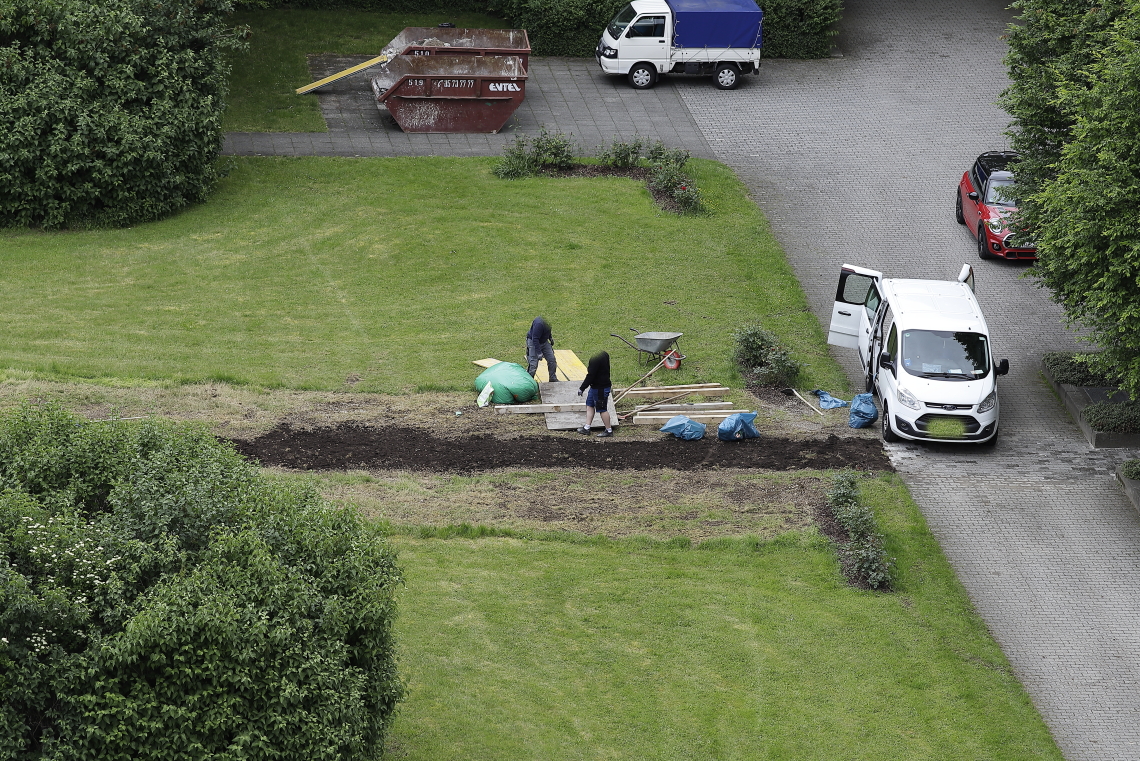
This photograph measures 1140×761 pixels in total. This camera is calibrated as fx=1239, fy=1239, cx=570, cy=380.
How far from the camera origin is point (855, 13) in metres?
40.3

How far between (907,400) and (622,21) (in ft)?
60.5

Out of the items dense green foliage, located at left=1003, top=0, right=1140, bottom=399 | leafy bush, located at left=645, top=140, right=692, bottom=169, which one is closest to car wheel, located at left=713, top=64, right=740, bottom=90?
leafy bush, located at left=645, top=140, right=692, bottom=169

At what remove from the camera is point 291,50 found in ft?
118

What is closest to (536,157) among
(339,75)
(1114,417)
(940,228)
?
(339,75)

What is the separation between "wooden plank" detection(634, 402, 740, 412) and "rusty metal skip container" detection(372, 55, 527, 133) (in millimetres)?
13611

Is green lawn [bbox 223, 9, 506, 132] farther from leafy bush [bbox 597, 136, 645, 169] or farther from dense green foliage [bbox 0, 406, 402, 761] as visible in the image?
dense green foliage [bbox 0, 406, 402, 761]

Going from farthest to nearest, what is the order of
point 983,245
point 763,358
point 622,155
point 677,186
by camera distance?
1. point 622,155
2. point 677,186
3. point 983,245
4. point 763,358

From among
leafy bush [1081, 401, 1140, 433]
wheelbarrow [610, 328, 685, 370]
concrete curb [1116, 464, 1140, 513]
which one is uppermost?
wheelbarrow [610, 328, 685, 370]

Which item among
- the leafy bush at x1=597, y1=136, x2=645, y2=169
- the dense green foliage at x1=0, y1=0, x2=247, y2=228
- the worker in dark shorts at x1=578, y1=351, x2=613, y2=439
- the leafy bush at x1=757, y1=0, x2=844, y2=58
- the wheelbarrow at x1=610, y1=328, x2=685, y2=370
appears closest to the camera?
the worker in dark shorts at x1=578, y1=351, x2=613, y2=439

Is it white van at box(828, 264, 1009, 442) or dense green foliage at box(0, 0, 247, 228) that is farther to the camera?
dense green foliage at box(0, 0, 247, 228)

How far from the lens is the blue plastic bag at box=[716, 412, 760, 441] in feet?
63.3

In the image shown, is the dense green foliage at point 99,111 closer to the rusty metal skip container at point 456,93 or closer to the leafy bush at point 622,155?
the rusty metal skip container at point 456,93

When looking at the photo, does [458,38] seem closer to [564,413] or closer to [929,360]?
[564,413]

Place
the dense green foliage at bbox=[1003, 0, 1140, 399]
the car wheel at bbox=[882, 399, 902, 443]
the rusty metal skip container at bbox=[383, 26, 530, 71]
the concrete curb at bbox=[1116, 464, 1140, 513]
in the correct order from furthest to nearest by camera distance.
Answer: the rusty metal skip container at bbox=[383, 26, 530, 71], the car wheel at bbox=[882, 399, 902, 443], the concrete curb at bbox=[1116, 464, 1140, 513], the dense green foliage at bbox=[1003, 0, 1140, 399]
